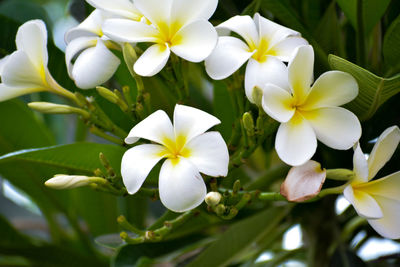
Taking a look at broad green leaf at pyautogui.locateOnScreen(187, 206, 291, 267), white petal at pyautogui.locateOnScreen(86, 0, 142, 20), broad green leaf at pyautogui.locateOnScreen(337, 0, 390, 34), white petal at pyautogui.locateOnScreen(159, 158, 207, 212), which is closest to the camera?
white petal at pyautogui.locateOnScreen(159, 158, 207, 212)

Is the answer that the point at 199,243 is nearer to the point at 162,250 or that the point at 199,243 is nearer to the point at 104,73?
the point at 162,250

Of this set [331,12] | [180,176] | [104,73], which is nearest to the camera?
[180,176]

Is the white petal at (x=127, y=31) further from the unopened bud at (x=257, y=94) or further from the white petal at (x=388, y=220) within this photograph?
the white petal at (x=388, y=220)

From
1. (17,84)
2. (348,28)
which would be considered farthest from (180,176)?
(348,28)

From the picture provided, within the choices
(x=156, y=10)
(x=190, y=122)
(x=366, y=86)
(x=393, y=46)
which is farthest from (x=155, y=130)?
(x=393, y=46)

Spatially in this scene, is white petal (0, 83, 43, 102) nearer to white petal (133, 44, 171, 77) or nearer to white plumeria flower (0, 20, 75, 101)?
white plumeria flower (0, 20, 75, 101)

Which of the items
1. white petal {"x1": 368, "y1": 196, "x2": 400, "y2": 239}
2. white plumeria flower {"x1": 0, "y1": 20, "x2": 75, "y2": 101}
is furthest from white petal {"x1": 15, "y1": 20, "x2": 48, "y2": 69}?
white petal {"x1": 368, "y1": 196, "x2": 400, "y2": 239}
